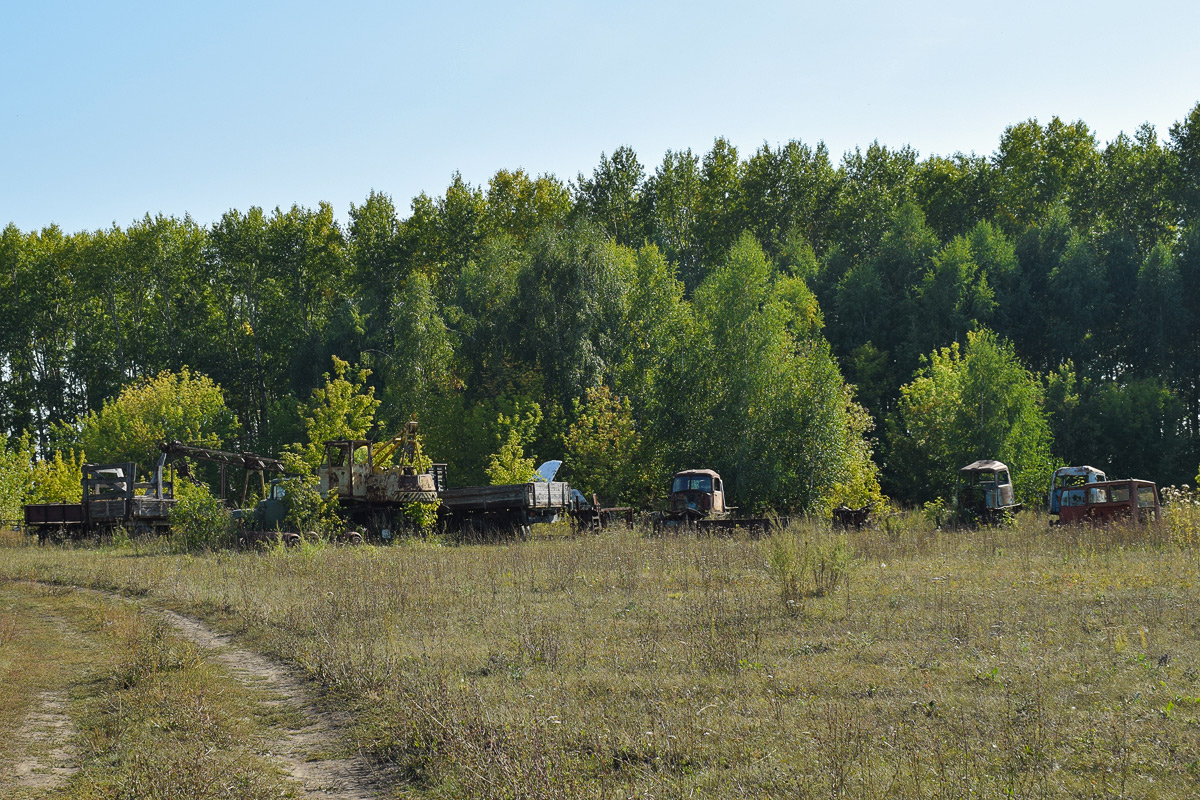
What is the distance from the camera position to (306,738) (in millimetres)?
8258

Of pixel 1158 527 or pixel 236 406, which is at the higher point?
pixel 236 406

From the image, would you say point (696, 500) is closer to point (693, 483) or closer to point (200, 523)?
point (693, 483)

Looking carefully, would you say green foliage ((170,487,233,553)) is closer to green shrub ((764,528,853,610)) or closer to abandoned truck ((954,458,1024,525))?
green shrub ((764,528,853,610))

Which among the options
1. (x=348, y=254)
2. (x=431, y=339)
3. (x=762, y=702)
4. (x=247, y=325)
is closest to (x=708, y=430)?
(x=431, y=339)

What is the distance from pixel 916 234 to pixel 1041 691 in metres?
54.6

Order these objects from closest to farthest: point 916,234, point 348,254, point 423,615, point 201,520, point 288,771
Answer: point 288,771 < point 423,615 < point 201,520 < point 916,234 < point 348,254

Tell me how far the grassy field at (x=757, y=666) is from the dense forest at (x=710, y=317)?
20499 millimetres

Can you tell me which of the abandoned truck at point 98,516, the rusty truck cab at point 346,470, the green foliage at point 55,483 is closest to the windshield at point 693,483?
the rusty truck cab at point 346,470

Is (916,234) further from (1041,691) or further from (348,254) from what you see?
(1041,691)

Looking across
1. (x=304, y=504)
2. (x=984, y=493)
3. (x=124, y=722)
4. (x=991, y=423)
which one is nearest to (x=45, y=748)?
(x=124, y=722)

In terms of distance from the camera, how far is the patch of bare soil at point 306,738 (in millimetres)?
7012

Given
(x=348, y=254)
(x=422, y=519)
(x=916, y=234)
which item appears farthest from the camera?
(x=348, y=254)

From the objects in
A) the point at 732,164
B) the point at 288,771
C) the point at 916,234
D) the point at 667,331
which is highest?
the point at 732,164

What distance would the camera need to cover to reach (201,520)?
2695 cm
